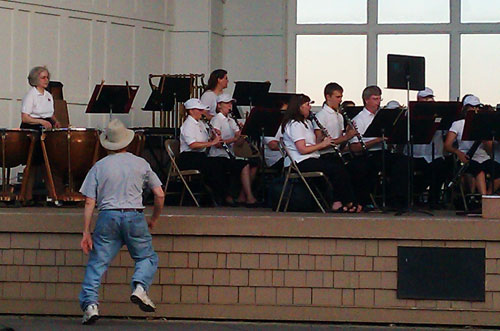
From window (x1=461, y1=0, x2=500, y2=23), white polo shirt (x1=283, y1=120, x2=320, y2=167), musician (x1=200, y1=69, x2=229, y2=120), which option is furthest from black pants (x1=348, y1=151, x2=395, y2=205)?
window (x1=461, y1=0, x2=500, y2=23)

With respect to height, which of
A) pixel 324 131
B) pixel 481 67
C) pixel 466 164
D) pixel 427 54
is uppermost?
pixel 427 54

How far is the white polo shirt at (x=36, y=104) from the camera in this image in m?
12.1

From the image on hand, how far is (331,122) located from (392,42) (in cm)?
512

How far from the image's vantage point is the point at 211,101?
1330 centimetres

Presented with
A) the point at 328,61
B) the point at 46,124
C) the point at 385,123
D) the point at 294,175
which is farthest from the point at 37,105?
the point at 328,61

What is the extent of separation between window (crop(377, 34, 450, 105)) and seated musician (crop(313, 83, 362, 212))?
4.65 m

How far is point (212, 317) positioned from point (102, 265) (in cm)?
149

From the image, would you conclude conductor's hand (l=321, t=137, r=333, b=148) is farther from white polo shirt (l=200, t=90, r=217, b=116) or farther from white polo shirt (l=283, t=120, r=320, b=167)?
white polo shirt (l=200, t=90, r=217, b=116)

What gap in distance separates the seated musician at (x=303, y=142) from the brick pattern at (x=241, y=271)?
47.6 inches

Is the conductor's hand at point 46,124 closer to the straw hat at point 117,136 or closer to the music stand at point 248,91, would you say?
the music stand at point 248,91

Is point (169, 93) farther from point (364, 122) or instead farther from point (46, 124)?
point (364, 122)

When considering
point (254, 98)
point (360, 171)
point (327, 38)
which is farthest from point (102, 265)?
point (327, 38)

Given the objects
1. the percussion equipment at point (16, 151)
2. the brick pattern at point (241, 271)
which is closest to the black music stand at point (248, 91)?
the percussion equipment at point (16, 151)

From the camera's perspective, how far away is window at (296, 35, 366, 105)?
54.4ft
